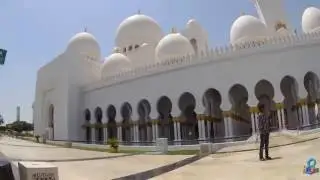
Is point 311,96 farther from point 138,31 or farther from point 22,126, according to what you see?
point 22,126

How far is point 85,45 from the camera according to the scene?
1510 inches

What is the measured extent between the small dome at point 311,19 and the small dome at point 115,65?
48.1ft

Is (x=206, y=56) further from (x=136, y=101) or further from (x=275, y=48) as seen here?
(x=136, y=101)

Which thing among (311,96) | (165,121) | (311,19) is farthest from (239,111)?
(311,19)

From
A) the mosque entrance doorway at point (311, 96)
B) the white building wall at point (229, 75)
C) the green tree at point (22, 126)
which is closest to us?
the white building wall at point (229, 75)

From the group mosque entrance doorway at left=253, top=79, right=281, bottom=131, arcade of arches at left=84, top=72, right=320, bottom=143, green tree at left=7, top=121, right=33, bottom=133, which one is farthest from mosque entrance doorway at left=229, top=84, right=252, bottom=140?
green tree at left=7, top=121, right=33, bottom=133

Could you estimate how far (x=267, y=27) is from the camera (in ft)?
99.9

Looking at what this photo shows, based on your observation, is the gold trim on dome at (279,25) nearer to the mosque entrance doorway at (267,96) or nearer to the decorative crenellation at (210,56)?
the decorative crenellation at (210,56)

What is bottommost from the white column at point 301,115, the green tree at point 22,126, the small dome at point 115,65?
the white column at point 301,115

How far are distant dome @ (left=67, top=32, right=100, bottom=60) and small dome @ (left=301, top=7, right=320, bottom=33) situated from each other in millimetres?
19668

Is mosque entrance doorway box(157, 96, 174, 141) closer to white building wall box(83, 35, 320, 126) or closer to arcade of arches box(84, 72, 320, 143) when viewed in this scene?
arcade of arches box(84, 72, 320, 143)

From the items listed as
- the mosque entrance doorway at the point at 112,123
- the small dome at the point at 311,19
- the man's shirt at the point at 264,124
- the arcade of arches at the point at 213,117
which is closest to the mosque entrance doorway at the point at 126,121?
the arcade of arches at the point at 213,117

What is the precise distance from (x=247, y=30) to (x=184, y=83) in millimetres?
6200

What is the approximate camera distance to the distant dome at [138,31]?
35438 mm
